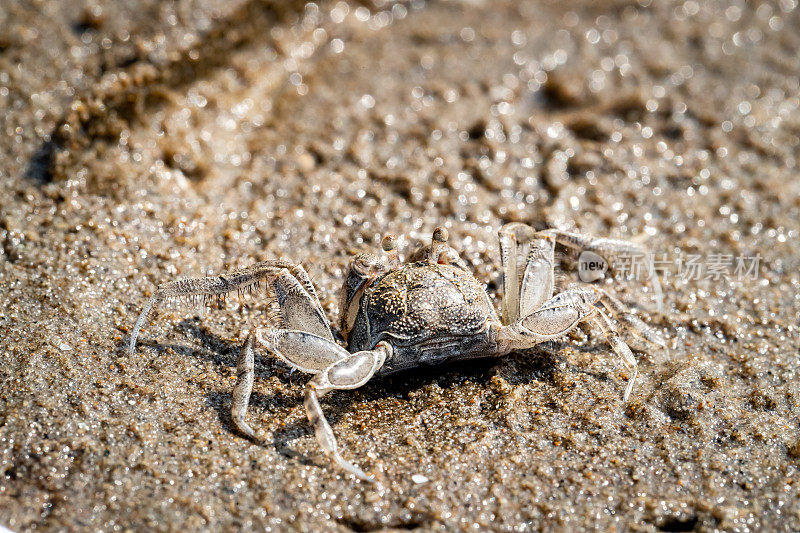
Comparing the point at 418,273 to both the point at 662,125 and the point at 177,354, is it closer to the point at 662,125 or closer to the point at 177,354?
the point at 177,354

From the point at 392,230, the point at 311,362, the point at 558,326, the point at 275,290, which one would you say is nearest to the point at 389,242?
the point at 275,290

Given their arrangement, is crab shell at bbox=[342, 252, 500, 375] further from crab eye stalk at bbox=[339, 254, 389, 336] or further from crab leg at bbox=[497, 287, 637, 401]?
crab leg at bbox=[497, 287, 637, 401]

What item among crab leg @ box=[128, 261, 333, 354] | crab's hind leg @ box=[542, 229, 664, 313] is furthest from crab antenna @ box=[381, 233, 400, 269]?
crab's hind leg @ box=[542, 229, 664, 313]

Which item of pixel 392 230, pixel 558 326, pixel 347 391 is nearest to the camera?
pixel 558 326

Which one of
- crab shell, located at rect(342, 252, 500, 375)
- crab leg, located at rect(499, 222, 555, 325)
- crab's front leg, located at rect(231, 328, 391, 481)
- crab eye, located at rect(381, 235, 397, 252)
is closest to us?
crab's front leg, located at rect(231, 328, 391, 481)

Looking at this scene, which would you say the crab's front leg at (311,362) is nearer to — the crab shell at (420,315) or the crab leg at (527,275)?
the crab shell at (420,315)

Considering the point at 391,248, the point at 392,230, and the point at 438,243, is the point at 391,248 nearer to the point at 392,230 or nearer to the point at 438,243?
the point at 438,243

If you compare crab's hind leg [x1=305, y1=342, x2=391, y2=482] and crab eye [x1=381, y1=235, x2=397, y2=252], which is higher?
crab eye [x1=381, y1=235, x2=397, y2=252]

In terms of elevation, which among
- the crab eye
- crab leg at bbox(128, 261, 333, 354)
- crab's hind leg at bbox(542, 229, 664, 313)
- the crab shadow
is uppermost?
the crab eye
